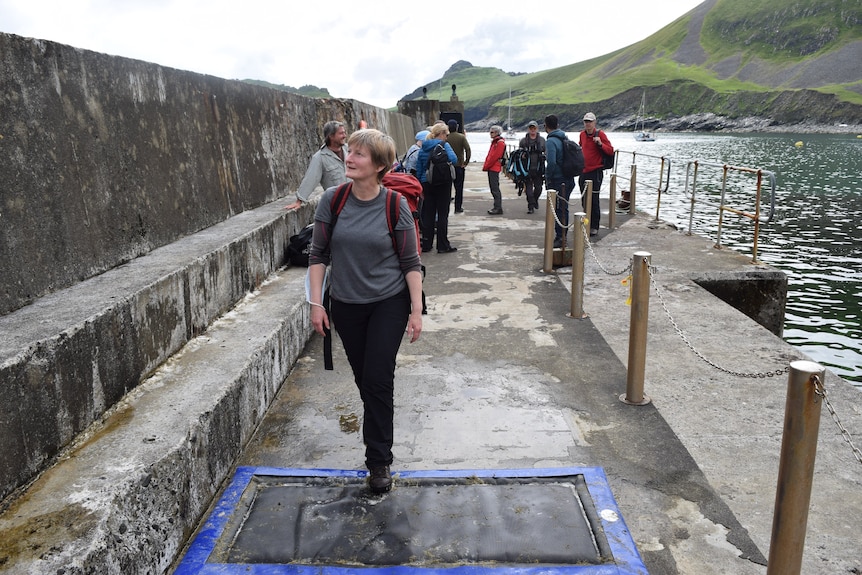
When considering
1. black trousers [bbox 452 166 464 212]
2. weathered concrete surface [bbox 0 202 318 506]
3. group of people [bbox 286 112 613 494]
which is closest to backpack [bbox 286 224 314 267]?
weathered concrete surface [bbox 0 202 318 506]

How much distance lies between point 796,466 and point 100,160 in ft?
12.6

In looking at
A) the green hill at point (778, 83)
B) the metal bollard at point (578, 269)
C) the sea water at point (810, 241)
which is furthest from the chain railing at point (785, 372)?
the green hill at point (778, 83)

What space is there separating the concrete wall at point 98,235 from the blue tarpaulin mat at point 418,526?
2.79 feet

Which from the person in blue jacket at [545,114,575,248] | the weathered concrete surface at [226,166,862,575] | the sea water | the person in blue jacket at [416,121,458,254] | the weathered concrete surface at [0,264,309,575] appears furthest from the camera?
the sea water

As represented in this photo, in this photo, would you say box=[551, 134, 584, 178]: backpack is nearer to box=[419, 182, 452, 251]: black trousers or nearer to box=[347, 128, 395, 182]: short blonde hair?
box=[419, 182, 452, 251]: black trousers

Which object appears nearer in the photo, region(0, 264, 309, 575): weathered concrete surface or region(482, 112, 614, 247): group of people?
region(0, 264, 309, 575): weathered concrete surface

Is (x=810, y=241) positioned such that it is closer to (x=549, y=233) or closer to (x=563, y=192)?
(x=563, y=192)

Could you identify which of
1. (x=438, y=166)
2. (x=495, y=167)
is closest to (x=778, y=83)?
(x=495, y=167)

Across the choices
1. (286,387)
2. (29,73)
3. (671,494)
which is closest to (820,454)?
(671,494)

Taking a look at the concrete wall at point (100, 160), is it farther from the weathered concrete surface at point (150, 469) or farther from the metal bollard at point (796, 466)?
the metal bollard at point (796, 466)

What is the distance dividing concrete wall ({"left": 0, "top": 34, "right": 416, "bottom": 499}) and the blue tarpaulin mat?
2.79 feet

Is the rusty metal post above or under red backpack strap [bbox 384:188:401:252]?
under

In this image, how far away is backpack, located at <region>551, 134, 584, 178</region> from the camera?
10.7 metres

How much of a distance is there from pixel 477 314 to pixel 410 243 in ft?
12.6
